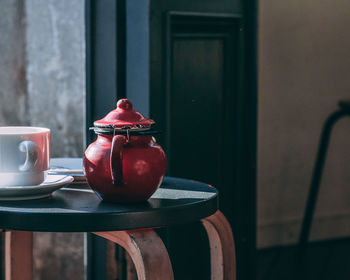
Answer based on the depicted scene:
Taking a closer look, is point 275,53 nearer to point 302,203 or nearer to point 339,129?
point 339,129

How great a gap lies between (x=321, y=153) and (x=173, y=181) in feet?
4.86

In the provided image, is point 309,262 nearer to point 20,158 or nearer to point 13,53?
point 13,53

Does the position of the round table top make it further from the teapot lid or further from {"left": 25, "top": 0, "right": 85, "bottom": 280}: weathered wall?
{"left": 25, "top": 0, "right": 85, "bottom": 280}: weathered wall

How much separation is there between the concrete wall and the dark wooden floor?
0.25 ft

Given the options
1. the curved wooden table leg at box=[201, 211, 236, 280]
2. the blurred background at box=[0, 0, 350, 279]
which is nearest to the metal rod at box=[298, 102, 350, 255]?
the blurred background at box=[0, 0, 350, 279]

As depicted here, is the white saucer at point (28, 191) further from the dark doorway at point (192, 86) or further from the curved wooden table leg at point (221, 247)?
the dark doorway at point (192, 86)

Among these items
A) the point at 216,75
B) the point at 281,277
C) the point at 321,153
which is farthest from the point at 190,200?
the point at 321,153

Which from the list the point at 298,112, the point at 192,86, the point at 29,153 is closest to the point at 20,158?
the point at 29,153

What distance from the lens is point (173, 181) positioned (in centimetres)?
119

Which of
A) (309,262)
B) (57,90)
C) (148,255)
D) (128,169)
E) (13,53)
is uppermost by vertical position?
(13,53)

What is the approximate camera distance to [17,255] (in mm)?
1304

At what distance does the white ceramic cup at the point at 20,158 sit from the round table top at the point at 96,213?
0.04m

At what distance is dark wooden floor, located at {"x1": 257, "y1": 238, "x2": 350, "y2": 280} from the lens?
233cm

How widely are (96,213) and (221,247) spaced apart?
30 centimetres
